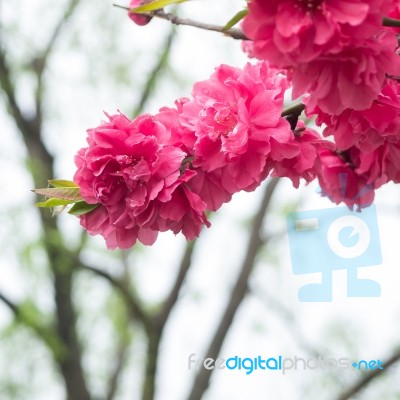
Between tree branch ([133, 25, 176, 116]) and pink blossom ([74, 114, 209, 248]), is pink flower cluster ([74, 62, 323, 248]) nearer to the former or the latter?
pink blossom ([74, 114, 209, 248])

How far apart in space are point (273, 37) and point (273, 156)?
124mm

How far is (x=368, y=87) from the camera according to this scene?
1.32ft

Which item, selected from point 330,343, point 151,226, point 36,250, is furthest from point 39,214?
point 151,226

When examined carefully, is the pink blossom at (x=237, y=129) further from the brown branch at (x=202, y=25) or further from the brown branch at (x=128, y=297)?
the brown branch at (x=128, y=297)

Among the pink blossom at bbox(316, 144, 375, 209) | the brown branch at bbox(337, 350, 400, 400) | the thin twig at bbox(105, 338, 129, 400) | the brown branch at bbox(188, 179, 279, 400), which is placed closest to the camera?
the pink blossom at bbox(316, 144, 375, 209)

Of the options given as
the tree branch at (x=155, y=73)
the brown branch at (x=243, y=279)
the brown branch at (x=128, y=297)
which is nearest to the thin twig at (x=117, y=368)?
the brown branch at (x=128, y=297)

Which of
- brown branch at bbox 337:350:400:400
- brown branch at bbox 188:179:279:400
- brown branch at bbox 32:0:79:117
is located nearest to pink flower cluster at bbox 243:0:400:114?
brown branch at bbox 337:350:400:400

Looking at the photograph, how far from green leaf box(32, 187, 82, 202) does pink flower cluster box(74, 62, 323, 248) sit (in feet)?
0.04

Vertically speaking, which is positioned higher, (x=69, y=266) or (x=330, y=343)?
(x=69, y=266)

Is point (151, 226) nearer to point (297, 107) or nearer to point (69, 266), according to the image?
point (297, 107)

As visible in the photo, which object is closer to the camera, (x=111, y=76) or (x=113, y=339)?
→ (x=111, y=76)

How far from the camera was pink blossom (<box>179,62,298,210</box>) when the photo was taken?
0.48 m

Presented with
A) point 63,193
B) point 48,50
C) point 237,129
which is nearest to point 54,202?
point 63,193

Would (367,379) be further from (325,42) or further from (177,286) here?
(325,42)
